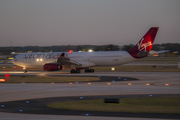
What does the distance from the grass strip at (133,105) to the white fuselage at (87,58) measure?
73.6 ft

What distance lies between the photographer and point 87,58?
3903 cm

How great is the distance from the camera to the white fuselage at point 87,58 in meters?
37.2

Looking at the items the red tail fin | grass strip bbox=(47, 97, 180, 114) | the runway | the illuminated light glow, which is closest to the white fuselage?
the red tail fin

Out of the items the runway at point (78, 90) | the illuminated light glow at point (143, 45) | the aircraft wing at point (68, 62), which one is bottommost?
the runway at point (78, 90)

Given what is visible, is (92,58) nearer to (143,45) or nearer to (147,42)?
(143,45)

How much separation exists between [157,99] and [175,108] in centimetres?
253

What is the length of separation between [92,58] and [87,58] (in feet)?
3.00

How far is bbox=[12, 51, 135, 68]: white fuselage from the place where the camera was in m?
37.2

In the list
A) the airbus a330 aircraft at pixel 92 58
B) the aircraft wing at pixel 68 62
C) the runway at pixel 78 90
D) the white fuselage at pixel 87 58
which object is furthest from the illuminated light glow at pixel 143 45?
the runway at pixel 78 90

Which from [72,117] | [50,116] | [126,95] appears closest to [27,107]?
[50,116]

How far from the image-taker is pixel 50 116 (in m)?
10.6

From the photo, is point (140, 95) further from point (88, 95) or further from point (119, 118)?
point (119, 118)

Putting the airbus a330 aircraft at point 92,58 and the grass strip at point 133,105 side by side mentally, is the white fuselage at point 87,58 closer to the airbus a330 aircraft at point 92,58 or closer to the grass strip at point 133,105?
the airbus a330 aircraft at point 92,58

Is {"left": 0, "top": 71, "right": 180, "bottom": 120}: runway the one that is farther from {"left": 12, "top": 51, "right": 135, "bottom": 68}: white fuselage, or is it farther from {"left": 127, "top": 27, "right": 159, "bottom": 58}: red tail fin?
{"left": 12, "top": 51, "right": 135, "bottom": 68}: white fuselage
